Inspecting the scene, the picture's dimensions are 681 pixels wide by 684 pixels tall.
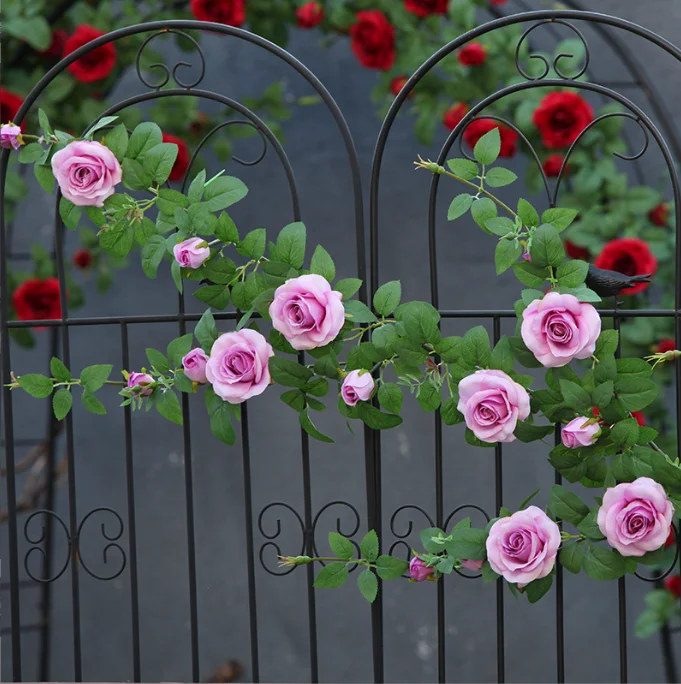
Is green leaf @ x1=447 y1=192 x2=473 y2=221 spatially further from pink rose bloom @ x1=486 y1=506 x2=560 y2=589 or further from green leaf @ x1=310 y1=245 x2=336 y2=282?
pink rose bloom @ x1=486 y1=506 x2=560 y2=589

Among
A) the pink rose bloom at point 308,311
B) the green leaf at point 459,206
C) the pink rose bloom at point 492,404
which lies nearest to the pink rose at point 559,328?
the pink rose bloom at point 492,404

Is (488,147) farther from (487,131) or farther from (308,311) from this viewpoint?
(487,131)

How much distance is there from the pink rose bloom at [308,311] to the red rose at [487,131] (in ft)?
3.29

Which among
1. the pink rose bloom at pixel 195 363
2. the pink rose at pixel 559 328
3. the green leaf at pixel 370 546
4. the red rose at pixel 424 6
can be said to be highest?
the red rose at pixel 424 6

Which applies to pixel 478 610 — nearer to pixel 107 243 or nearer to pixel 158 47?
A: pixel 107 243

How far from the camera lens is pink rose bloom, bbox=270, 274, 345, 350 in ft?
4.54

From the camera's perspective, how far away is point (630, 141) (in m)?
2.35

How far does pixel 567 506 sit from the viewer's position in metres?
1.47

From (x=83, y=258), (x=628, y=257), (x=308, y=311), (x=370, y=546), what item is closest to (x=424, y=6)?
(x=628, y=257)

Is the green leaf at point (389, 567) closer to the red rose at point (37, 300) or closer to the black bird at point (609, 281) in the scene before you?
the black bird at point (609, 281)

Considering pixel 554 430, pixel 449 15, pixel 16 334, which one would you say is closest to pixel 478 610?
pixel 554 430

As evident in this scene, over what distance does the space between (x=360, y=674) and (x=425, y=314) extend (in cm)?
143

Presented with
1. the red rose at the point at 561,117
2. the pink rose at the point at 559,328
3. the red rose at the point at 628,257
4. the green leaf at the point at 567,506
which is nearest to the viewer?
the pink rose at the point at 559,328

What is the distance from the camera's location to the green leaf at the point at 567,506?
57.7 inches
